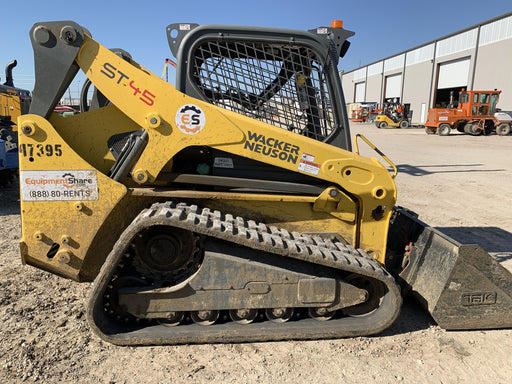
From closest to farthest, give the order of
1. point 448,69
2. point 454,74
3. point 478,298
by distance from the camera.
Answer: point 478,298 < point 454,74 < point 448,69

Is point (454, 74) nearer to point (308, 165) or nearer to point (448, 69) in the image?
point (448, 69)

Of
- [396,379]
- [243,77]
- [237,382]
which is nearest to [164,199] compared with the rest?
[243,77]

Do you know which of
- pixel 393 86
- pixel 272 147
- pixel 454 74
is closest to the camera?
pixel 272 147

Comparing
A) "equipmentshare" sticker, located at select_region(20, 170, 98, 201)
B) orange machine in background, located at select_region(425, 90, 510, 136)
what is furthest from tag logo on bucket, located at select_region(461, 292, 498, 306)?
orange machine in background, located at select_region(425, 90, 510, 136)

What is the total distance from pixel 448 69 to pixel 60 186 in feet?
134

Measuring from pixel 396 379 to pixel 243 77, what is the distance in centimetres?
254

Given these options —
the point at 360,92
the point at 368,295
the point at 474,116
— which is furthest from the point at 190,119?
the point at 360,92

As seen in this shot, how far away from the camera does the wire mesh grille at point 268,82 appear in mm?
3033

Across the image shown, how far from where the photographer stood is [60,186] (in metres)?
2.72

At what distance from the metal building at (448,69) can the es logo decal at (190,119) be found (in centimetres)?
3325

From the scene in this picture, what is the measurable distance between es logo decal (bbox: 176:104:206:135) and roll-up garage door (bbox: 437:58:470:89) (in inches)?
1475

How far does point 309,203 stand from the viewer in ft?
10.4

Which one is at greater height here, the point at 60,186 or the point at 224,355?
the point at 60,186

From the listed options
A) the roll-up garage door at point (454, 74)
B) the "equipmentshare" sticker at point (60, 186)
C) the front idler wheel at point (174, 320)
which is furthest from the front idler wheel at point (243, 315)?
the roll-up garage door at point (454, 74)
